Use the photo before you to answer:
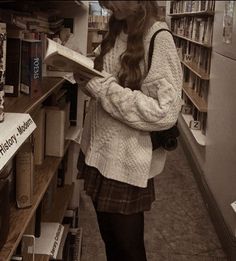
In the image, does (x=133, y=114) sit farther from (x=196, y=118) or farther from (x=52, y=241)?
(x=196, y=118)

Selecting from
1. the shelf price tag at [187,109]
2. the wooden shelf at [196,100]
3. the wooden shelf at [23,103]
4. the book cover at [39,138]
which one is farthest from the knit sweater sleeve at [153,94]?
the shelf price tag at [187,109]

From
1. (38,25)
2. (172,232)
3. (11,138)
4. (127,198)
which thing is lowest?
(172,232)

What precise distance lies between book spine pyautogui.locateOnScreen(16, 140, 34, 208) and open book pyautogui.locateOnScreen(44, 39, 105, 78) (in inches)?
11.4

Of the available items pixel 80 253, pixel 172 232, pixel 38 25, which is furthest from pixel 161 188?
pixel 38 25

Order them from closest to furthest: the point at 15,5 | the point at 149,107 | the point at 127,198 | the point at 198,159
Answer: the point at 149,107 < the point at 127,198 < the point at 15,5 < the point at 198,159

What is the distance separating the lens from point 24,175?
4.35 feet

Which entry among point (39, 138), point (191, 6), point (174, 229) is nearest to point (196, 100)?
point (191, 6)

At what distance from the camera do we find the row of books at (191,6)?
3516 millimetres

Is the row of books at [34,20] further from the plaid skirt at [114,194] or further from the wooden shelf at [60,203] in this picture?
the wooden shelf at [60,203]

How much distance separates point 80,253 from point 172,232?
24.9 inches

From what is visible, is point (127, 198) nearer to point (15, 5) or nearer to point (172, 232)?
point (15, 5)

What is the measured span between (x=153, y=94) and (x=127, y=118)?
11cm

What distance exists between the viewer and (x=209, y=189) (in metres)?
2.90

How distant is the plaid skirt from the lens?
1.41 meters
